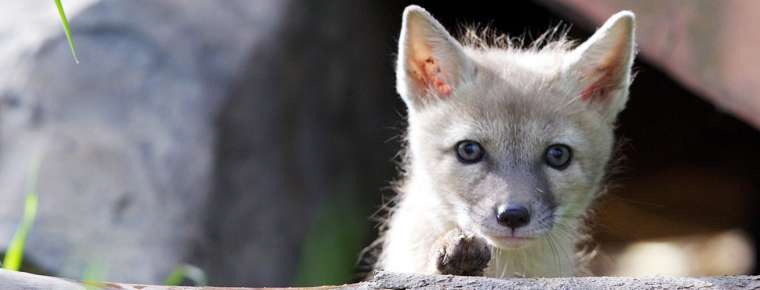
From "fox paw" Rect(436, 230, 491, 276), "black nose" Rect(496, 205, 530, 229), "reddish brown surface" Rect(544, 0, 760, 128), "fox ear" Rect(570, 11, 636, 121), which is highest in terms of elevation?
"reddish brown surface" Rect(544, 0, 760, 128)

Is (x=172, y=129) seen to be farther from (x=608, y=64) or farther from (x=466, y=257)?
(x=466, y=257)

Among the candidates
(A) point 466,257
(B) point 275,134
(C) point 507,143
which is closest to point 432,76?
(C) point 507,143

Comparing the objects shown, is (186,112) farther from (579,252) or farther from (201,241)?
(579,252)

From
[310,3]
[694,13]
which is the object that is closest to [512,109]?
[694,13]

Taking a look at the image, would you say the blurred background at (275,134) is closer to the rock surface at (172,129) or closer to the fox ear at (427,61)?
the rock surface at (172,129)

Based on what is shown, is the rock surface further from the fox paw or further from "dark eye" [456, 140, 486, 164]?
the fox paw

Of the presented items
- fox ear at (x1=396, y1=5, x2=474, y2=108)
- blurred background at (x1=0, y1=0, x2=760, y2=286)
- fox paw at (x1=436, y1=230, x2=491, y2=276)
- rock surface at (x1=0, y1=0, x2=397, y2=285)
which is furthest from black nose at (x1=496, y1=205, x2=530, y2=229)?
rock surface at (x1=0, y1=0, x2=397, y2=285)

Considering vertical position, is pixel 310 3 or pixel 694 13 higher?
pixel 310 3

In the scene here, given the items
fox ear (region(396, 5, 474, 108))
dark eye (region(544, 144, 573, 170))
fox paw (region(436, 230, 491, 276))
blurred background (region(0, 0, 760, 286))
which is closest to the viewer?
fox paw (region(436, 230, 491, 276))
